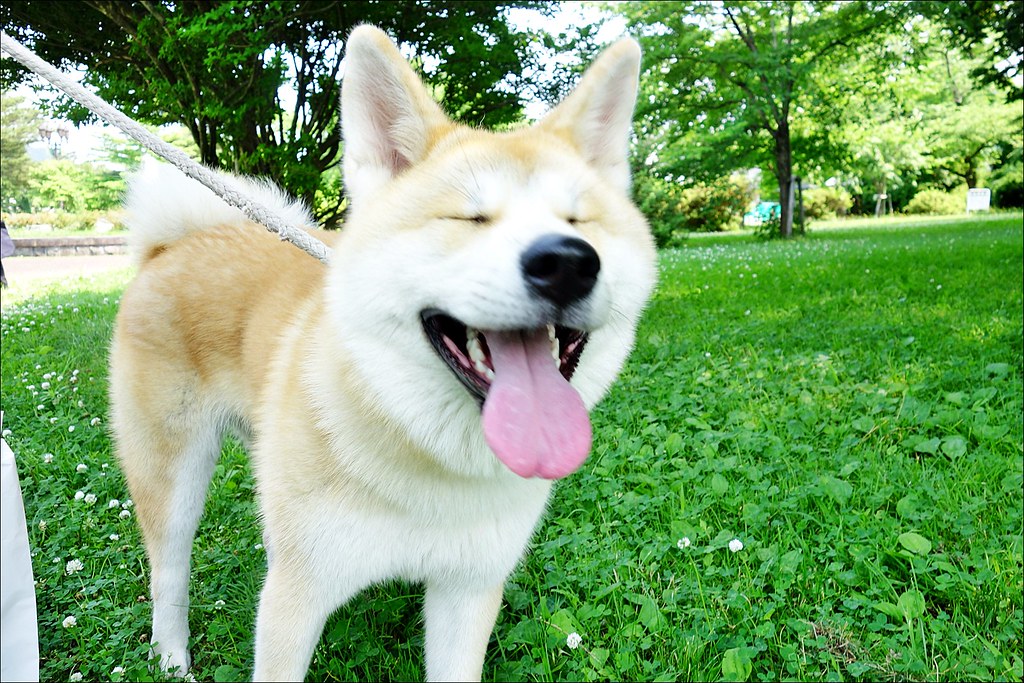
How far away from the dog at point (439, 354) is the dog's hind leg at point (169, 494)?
3 centimetres

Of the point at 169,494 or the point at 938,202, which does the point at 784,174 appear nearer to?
the point at 938,202

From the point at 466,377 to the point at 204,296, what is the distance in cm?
129

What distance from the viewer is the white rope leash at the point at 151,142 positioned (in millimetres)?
1755

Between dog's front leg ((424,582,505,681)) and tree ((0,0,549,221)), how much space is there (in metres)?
4.87

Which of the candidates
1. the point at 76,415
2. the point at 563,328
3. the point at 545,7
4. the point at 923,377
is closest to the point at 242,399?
the point at 563,328

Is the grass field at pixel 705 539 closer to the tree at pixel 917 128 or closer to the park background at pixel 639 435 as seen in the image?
the park background at pixel 639 435

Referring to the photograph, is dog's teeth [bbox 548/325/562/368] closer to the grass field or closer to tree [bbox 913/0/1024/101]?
the grass field

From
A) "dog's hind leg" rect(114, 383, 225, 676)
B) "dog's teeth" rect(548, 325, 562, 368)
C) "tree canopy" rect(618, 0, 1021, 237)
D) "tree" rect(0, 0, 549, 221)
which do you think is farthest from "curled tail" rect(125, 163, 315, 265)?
"tree canopy" rect(618, 0, 1021, 237)

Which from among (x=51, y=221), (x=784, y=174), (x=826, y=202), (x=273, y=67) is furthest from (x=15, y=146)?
(x=826, y=202)

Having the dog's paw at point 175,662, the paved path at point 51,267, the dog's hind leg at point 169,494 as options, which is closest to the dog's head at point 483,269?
the dog's hind leg at point 169,494

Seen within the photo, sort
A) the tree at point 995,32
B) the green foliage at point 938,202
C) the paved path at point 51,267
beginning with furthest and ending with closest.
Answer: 1. the green foliage at point 938,202
2. the tree at point 995,32
3. the paved path at point 51,267

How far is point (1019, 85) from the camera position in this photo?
8.62 meters

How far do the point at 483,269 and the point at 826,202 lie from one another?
130 feet

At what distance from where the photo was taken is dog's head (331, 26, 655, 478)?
136 centimetres
